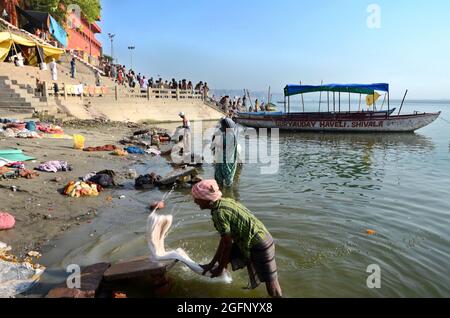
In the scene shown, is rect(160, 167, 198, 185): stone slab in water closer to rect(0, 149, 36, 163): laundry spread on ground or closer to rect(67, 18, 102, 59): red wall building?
rect(0, 149, 36, 163): laundry spread on ground

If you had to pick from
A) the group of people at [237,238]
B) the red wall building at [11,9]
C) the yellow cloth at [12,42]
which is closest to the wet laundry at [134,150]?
the group of people at [237,238]

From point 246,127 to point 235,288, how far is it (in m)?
28.5

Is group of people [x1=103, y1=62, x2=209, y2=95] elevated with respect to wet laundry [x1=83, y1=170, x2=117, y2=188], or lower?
elevated

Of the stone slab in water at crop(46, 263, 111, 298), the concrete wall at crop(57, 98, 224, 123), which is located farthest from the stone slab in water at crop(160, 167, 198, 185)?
the concrete wall at crop(57, 98, 224, 123)

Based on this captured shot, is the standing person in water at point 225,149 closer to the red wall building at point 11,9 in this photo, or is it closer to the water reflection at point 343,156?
the water reflection at point 343,156

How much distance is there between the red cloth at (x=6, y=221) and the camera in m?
6.37

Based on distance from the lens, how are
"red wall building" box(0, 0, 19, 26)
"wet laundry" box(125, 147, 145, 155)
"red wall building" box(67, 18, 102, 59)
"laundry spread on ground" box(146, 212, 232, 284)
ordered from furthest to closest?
1. "red wall building" box(67, 18, 102, 59)
2. "red wall building" box(0, 0, 19, 26)
3. "wet laundry" box(125, 147, 145, 155)
4. "laundry spread on ground" box(146, 212, 232, 284)

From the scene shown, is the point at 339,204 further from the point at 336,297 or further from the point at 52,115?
the point at 52,115

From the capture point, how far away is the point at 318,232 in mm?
7238

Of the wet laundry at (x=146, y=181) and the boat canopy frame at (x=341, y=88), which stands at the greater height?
the boat canopy frame at (x=341, y=88)

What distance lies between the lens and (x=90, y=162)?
39.5ft

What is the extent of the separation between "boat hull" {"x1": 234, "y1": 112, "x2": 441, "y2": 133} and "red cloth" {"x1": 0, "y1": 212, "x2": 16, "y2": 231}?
80.6 ft

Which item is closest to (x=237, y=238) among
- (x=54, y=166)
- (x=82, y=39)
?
(x=54, y=166)

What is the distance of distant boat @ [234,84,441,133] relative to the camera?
1069 inches
